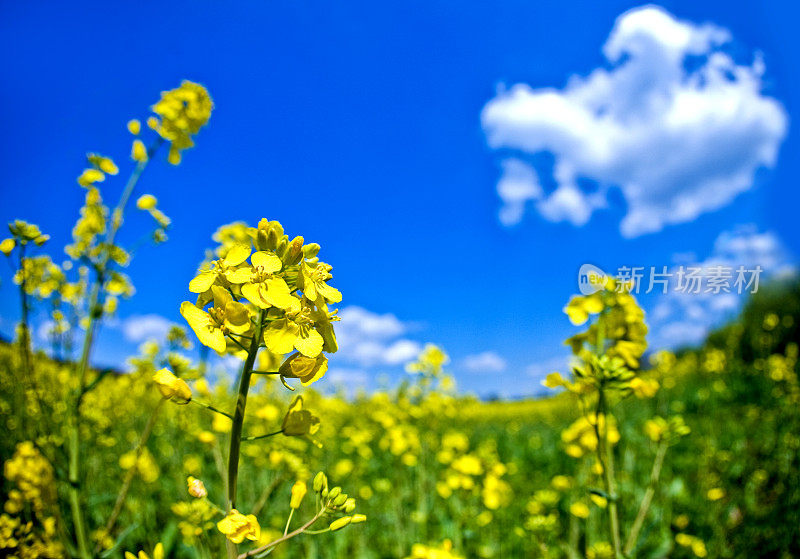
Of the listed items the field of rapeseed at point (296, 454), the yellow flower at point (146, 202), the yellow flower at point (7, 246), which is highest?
the yellow flower at point (146, 202)

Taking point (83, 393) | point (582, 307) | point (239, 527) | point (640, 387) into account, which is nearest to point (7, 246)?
point (83, 393)

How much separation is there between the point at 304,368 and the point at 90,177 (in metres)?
2.02

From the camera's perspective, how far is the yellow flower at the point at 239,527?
36.2 inches

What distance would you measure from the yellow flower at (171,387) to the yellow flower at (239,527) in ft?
0.85

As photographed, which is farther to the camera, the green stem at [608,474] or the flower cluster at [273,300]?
the green stem at [608,474]

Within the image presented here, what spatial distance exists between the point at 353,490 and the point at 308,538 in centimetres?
151

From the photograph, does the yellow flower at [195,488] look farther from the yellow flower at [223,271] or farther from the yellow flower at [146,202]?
the yellow flower at [146,202]

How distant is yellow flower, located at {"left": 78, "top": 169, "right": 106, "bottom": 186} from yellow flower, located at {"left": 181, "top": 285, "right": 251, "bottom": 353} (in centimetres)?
182

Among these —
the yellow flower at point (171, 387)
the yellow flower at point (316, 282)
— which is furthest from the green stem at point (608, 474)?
the yellow flower at point (171, 387)

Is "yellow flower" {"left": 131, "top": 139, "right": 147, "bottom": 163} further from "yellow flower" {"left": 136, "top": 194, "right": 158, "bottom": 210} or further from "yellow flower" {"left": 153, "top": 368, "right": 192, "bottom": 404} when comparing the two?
"yellow flower" {"left": 153, "top": 368, "right": 192, "bottom": 404}

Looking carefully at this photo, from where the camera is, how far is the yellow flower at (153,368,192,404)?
3.35 ft

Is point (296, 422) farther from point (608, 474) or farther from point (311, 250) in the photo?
point (608, 474)

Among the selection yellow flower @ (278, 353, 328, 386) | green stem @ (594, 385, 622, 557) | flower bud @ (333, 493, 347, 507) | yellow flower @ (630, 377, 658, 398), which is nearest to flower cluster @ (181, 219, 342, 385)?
yellow flower @ (278, 353, 328, 386)

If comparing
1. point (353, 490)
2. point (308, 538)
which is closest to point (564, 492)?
point (353, 490)
